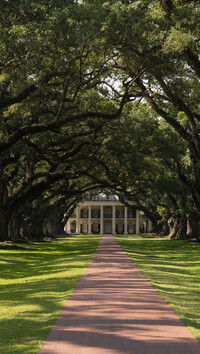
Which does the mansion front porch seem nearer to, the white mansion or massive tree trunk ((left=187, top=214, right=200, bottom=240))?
the white mansion

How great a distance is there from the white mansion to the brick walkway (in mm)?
94431

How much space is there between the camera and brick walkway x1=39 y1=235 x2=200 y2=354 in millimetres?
6129

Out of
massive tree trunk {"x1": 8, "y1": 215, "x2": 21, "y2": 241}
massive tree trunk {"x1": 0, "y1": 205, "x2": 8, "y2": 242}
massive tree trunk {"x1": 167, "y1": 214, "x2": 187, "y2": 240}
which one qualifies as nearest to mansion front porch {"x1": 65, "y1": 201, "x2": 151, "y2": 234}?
massive tree trunk {"x1": 167, "y1": 214, "x2": 187, "y2": 240}

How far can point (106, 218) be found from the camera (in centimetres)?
10738

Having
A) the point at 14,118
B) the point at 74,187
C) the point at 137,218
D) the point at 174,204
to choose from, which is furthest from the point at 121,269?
the point at 137,218

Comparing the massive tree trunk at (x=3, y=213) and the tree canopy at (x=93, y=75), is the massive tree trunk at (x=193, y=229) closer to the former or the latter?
the tree canopy at (x=93, y=75)

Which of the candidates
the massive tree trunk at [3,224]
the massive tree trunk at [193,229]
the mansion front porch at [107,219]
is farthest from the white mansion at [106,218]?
the massive tree trunk at [3,224]

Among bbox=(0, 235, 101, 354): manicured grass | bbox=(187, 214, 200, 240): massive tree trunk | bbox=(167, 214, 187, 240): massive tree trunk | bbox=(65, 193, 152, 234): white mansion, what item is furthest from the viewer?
bbox=(65, 193, 152, 234): white mansion

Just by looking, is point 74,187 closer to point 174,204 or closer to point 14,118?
point 174,204

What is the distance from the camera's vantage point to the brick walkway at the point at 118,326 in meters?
6.13

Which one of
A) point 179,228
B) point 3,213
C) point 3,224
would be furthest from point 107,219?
point 3,213

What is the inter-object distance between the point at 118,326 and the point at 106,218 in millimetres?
100342

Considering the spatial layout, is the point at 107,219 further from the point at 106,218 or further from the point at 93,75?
the point at 93,75

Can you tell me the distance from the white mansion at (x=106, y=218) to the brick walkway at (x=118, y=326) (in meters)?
94.4
